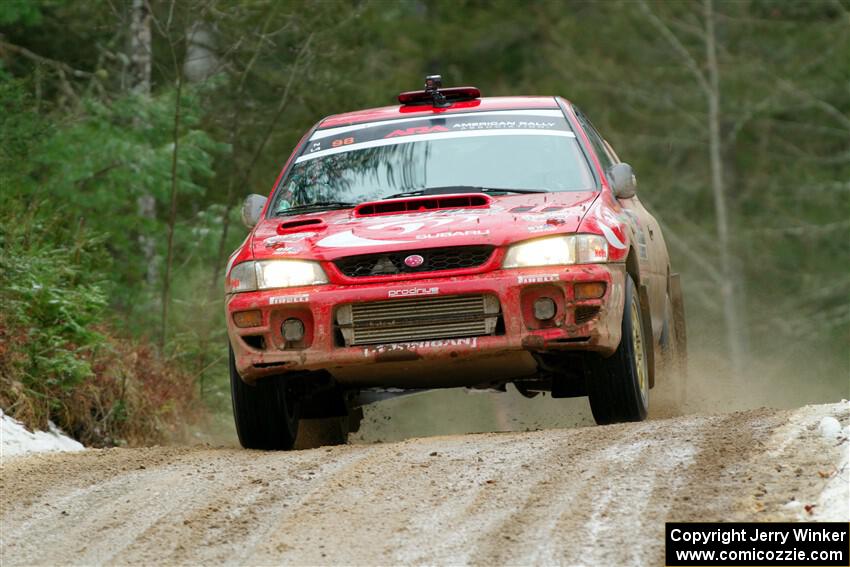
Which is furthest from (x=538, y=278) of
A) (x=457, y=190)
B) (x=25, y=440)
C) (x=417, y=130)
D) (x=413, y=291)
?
(x=25, y=440)

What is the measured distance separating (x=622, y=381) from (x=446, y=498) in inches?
84.2

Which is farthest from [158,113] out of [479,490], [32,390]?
[479,490]

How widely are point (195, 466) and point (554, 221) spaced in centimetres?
219

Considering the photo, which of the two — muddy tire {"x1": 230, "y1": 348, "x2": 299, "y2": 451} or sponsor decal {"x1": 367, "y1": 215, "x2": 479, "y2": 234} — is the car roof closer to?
sponsor decal {"x1": 367, "y1": 215, "x2": 479, "y2": 234}

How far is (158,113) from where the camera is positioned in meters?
14.5

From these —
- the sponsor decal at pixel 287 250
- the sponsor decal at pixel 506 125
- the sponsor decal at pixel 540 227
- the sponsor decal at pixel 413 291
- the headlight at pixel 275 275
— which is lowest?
the sponsor decal at pixel 413 291

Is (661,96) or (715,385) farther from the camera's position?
(661,96)

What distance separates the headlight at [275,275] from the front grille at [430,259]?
5.5 inches

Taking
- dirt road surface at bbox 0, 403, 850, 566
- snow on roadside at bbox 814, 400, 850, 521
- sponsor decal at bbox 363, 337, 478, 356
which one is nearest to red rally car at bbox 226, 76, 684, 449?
sponsor decal at bbox 363, 337, 478, 356

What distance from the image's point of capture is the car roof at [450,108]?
8.91m

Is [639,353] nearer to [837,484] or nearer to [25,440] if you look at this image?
[837,484]

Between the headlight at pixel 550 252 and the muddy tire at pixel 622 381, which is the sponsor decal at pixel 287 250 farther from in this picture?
the muddy tire at pixel 622 381

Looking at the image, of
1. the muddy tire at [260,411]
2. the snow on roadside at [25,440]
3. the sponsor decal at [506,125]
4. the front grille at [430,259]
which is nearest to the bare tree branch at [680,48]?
the sponsor decal at [506,125]

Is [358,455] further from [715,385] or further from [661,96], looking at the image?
[661,96]
